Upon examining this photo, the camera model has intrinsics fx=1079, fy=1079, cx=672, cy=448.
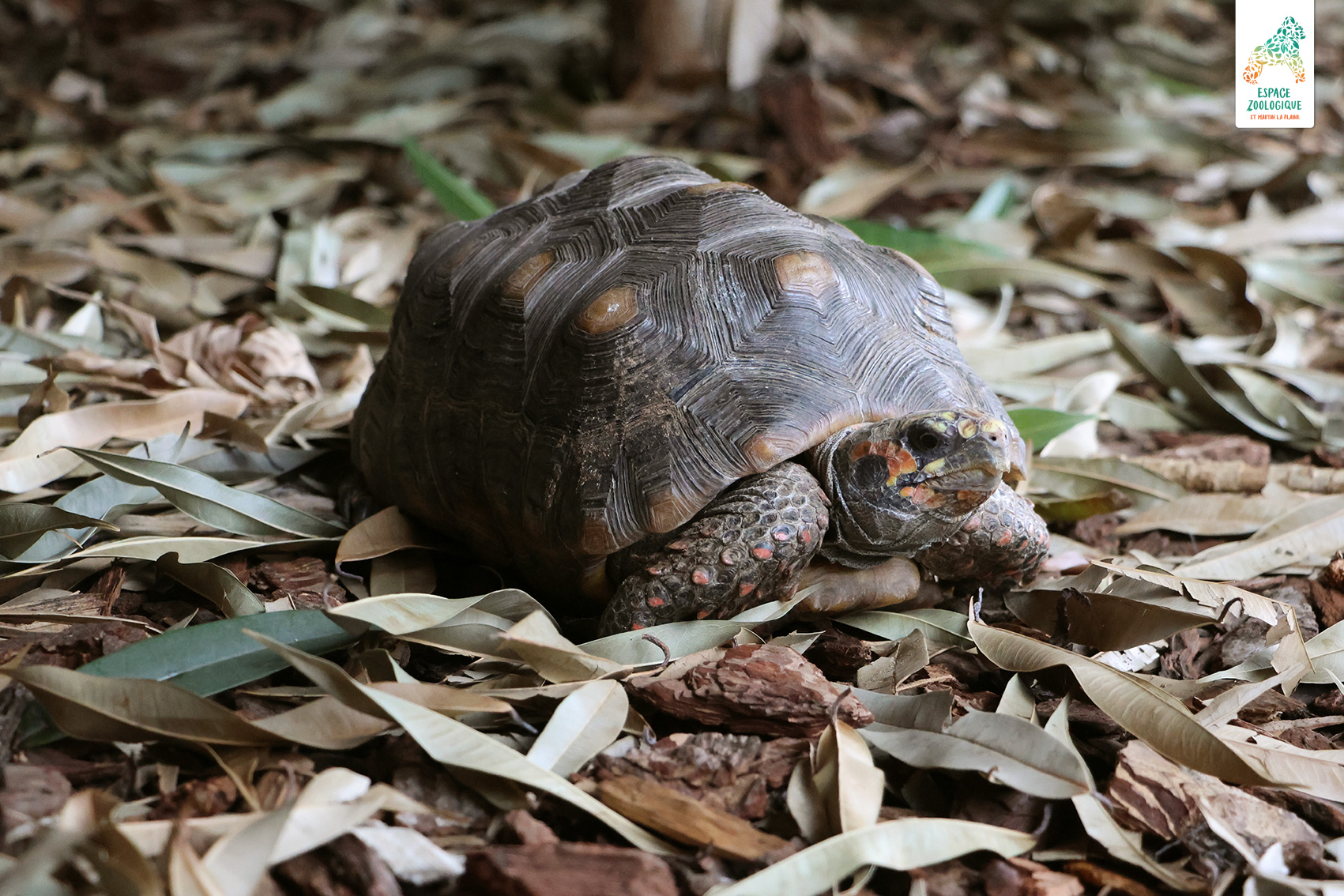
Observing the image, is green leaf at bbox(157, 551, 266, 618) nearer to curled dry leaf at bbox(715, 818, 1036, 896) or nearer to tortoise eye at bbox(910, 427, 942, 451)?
curled dry leaf at bbox(715, 818, 1036, 896)

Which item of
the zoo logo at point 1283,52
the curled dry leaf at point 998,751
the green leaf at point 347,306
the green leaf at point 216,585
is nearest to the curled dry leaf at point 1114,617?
the curled dry leaf at point 998,751

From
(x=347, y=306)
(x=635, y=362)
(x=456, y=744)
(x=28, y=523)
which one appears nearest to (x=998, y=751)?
(x=456, y=744)

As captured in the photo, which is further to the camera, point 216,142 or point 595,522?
point 216,142

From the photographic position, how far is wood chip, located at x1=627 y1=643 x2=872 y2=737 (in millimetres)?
2262

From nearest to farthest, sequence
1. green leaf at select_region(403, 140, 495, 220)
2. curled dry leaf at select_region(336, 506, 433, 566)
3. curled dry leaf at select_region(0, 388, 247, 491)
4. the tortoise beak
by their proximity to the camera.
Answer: the tortoise beak, curled dry leaf at select_region(336, 506, 433, 566), curled dry leaf at select_region(0, 388, 247, 491), green leaf at select_region(403, 140, 495, 220)

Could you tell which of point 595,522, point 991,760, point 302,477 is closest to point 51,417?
point 302,477

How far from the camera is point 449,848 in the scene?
6.49 ft

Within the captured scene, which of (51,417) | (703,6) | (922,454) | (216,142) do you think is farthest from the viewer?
(703,6)

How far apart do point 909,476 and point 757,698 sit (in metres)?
0.67

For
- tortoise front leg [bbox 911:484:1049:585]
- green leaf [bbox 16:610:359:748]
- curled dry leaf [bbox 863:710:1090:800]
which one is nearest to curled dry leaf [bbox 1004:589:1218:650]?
tortoise front leg [bbox 911:484:1049:585]

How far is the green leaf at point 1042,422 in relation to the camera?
3.60m

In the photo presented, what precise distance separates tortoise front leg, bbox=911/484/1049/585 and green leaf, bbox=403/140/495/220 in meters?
2.92

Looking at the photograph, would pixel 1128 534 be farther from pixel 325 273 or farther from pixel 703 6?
pixel 703 6

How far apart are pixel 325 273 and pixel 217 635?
10.4 feet
